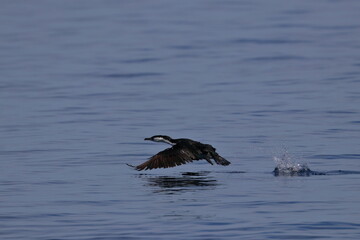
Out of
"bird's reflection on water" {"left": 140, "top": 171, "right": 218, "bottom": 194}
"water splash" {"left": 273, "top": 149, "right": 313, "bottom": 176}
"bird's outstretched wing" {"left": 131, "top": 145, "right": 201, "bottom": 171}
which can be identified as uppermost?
"bird's outstretched wing" {"left": 131, "top": 145, "right": 201, "bottom": 171}

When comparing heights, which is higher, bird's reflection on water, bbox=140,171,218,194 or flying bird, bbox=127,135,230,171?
flying bird, bbox=127,135,230,171

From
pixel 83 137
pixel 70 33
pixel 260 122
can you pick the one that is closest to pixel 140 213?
pixel 83 137

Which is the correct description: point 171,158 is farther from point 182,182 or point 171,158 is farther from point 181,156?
point 182,182

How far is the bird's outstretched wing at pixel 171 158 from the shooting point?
49.1 ft

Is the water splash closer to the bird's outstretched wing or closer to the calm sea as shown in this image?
the calm sea

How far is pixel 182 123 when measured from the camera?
20031 millimetres

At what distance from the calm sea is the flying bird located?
0.83 feet

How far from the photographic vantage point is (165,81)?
1020 inches

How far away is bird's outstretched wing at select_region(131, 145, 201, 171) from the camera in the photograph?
14961mm

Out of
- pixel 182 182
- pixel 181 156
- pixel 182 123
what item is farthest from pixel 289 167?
pixel 182 123

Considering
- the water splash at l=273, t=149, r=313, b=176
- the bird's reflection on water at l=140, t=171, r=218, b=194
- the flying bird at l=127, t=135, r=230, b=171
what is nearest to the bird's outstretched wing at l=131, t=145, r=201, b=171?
the flying bird at l=127, t=135, r=230, b=171

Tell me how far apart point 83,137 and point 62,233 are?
23.9ft

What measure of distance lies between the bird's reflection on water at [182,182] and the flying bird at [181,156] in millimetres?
216

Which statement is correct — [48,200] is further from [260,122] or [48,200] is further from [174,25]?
[174,25]
